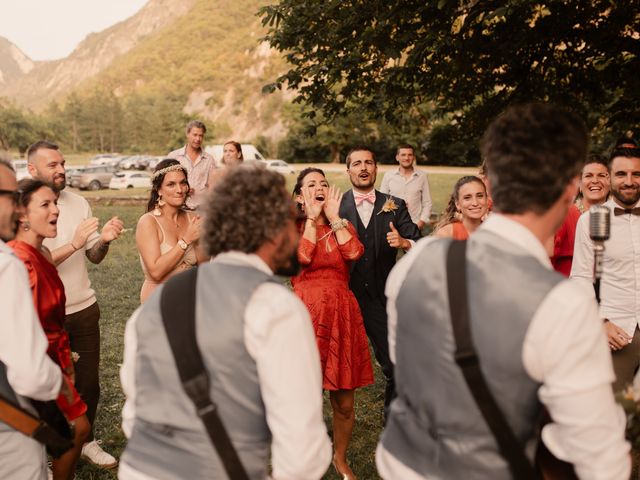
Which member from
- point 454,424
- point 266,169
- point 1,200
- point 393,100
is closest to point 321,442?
point 454,424

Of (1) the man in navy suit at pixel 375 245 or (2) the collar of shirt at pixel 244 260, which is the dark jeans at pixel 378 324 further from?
(2) the collar of shirt at pixel 244 260

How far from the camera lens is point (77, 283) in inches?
188

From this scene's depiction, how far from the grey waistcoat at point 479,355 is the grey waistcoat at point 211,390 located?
1.76 ft

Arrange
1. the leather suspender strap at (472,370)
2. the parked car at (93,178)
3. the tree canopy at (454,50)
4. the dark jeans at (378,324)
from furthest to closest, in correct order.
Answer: the parked car at (93,178)
the tree canopy at (454,50)
the dark jeans at (378,324)
the leather suspender strap at (472,370)

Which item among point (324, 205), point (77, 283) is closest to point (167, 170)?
point (77, 283)

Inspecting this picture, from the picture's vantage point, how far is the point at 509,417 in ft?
6.27

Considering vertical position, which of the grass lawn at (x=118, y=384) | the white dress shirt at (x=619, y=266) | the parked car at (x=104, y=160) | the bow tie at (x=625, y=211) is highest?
the parked car at (x=104, y=160)

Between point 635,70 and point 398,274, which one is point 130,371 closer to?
point 398,274

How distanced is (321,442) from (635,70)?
405 inches

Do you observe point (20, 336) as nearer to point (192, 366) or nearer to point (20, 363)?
point (20, 363)

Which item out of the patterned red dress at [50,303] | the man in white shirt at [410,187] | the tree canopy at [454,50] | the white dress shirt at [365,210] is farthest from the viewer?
the man in white shirt at [410,187]

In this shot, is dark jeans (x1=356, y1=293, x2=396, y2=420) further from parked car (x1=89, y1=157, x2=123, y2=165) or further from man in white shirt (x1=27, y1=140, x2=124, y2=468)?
parked car (x1=89, y1=157, x2=123, y2=165)

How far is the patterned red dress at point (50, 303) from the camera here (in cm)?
345

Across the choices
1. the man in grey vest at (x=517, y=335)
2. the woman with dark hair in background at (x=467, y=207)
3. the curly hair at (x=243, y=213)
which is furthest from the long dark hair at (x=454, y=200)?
the curly hair at (x=243, y=213)
